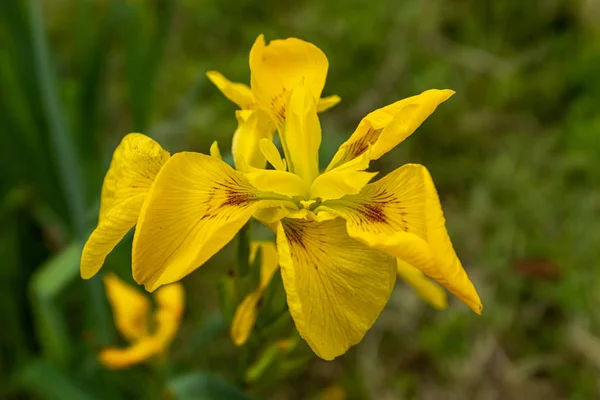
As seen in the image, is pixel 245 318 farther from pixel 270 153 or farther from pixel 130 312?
pixel 130 312

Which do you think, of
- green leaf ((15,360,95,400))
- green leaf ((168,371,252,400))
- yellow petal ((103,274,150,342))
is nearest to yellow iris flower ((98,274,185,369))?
yellow petal ((103,274,150,342))

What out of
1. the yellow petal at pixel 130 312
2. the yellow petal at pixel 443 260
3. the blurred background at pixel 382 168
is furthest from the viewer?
the blurred background at pixel 382 168

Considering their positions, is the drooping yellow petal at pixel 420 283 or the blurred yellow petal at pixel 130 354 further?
the blurred yellow petal at pixel 130 354

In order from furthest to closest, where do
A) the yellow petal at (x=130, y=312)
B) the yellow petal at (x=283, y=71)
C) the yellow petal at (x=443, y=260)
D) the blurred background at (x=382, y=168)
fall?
1. the blurred background at (x=382, y=168)
2. the yellow petal at (x=130, y=312)
3. the yellow petal at (x=283, y=71)
4. the yellow petal at (x=443, y=260)

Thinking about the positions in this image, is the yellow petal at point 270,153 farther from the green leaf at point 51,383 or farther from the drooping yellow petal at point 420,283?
the green leaf at point 51,383

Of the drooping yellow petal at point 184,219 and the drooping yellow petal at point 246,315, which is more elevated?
the drooping yellow petal at point 184,219

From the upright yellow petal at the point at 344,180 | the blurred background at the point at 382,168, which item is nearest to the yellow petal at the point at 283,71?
the upright yellow petal at the point at 344,180
